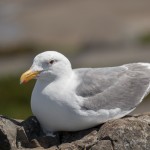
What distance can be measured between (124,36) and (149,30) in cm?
108

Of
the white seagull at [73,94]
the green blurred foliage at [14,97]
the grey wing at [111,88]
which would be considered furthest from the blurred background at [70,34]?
the white seagull at [73,94]

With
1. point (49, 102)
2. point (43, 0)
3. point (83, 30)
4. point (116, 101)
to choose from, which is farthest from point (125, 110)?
point (43, 0)

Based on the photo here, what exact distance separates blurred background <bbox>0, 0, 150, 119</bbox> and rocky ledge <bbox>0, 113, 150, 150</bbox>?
463 inches

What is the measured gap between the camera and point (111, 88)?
938cm

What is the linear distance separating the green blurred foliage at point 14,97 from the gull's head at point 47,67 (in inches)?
395

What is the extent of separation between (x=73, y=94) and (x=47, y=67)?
0.44m

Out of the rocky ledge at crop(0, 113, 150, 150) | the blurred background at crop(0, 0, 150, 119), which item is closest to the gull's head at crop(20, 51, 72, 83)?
the rocky ledge at crop(0, 113, 150, 150)

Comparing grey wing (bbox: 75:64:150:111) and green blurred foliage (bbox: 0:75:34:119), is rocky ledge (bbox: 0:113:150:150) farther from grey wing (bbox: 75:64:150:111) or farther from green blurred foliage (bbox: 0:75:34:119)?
green blurred foliage (bbox: 0:75:34:119)

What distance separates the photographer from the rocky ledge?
876 cm

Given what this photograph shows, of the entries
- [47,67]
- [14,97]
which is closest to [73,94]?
[47,67]

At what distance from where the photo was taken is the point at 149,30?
30078 mm

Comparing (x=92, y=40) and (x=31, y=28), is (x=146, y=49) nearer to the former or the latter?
(x=92, y=40)

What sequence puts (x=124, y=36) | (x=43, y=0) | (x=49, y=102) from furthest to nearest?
(x=43, y=0), (x=124, y=36), (x=49, y=102)

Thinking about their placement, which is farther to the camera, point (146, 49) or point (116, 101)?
point (146, 49)
